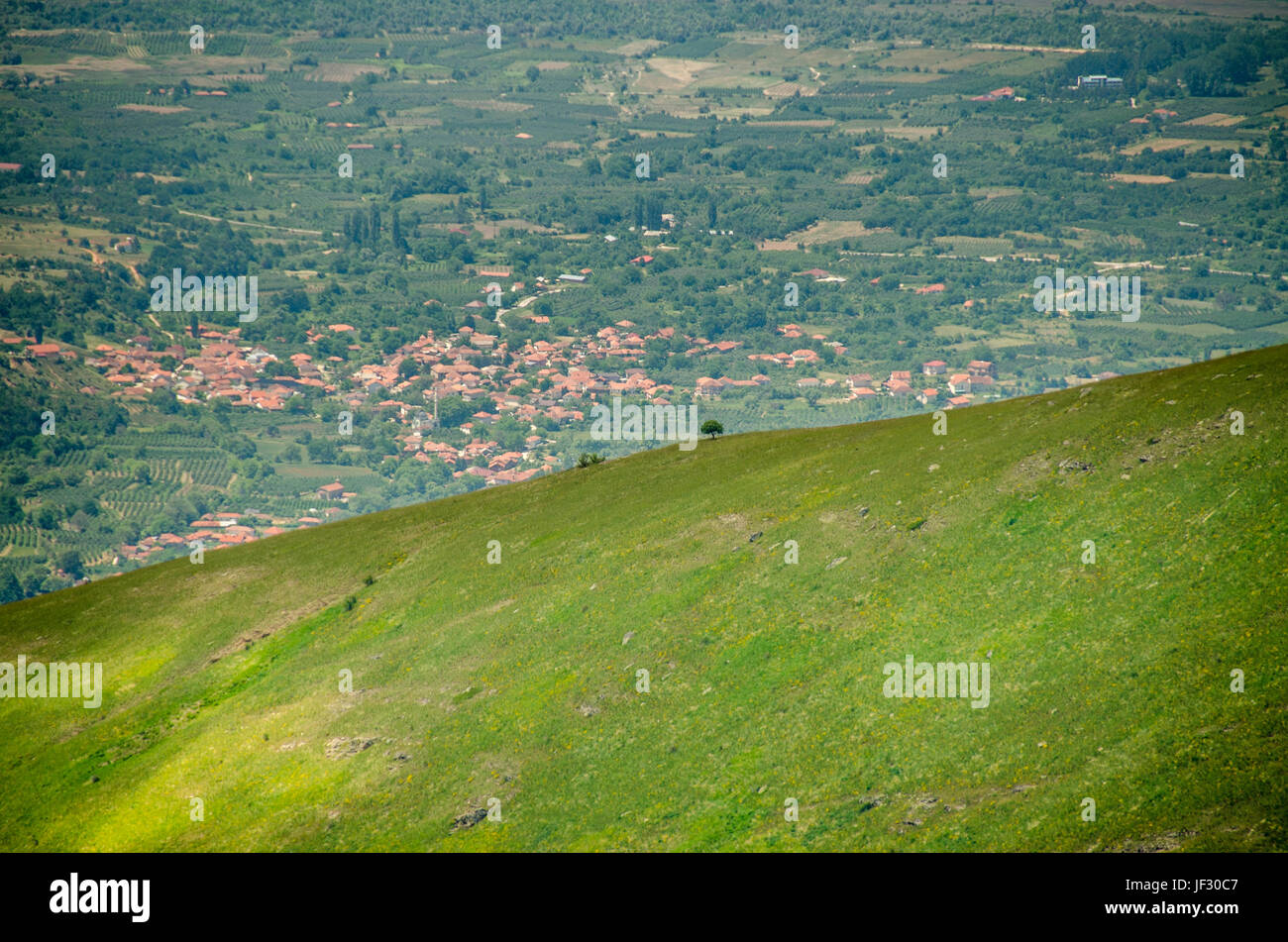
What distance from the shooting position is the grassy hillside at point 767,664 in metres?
33.8

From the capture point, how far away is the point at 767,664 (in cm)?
→ 4400

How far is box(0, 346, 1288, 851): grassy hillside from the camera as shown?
33.8 m

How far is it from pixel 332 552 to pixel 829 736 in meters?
39.1

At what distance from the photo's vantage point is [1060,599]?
40594 mm
